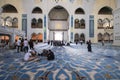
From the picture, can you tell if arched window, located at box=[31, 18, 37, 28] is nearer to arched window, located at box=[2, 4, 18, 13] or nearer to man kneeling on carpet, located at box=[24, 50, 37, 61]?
arched window, located at box=[2, 4, 18, 13]

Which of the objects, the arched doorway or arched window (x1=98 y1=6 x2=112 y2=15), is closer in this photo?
arched window (x1=98 y1=6 x2=112 y2=15)

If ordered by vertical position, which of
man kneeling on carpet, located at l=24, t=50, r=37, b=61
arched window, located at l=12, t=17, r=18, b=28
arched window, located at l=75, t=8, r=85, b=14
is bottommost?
man kneeling on carpet, located at l=24, t=50, r=37, b=61

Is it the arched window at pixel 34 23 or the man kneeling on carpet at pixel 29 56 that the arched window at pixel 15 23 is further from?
the man kneeling on carpet at pixel 29 56

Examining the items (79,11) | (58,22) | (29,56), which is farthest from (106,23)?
(29,56)

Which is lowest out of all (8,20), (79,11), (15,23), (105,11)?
(15,23)

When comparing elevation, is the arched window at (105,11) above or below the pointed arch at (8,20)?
above

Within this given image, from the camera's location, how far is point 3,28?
51.4ft

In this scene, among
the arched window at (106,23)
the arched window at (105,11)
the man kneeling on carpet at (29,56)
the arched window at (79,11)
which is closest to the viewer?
the man kneeling on carpet at (29,56)

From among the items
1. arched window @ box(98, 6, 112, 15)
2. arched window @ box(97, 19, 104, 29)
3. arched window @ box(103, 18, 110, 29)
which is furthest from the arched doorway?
arched window @ box(103, 18, 110, 29)

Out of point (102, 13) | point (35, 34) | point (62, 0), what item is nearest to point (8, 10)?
point (35, 34)

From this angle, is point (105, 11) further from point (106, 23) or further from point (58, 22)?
point (58, 22)

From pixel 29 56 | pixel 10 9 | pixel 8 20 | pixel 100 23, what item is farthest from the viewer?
pixel 10 9

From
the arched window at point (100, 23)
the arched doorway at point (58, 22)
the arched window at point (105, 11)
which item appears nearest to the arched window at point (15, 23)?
the arched doorway at point (58, 22)

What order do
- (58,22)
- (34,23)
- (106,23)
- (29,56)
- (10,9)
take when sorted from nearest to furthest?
1. (29,56)
2. (34,23)
3. (106,23)
4. (10,9)
5. (58,22)
